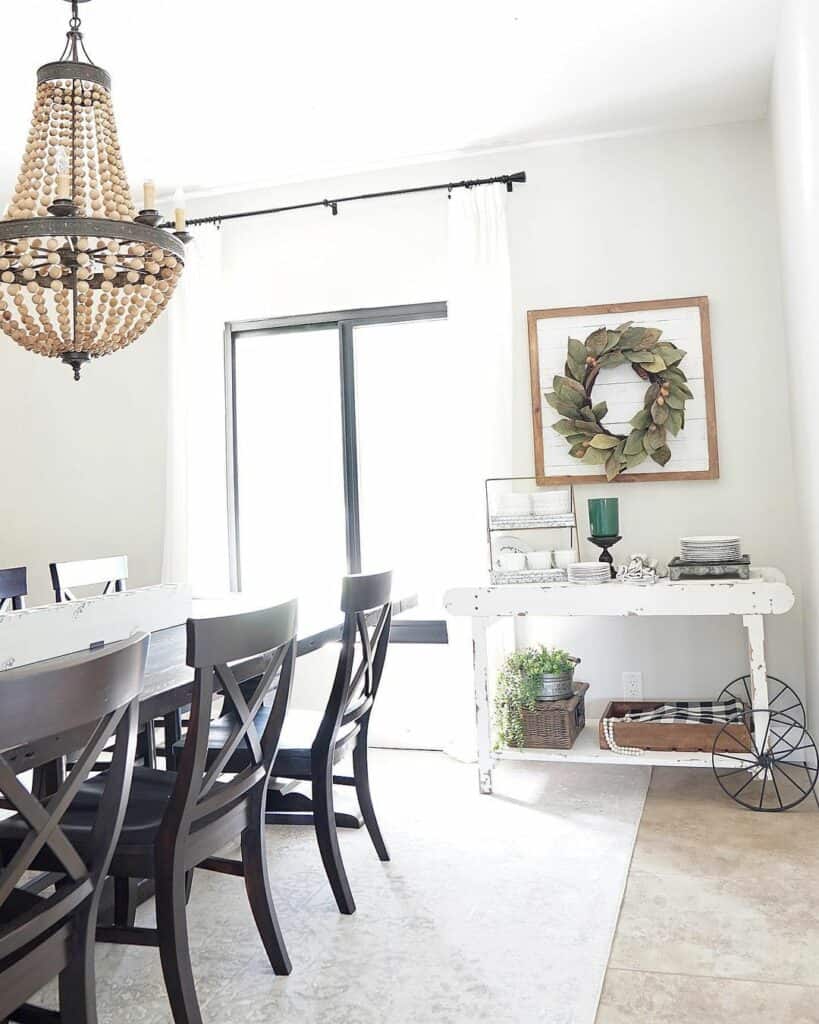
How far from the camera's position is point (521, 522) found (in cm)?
341

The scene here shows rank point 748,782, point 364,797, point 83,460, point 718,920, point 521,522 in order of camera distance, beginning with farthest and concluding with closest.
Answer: point 83,460 < point 521,522 < point 748,782 < point 364,797 < point 718,920

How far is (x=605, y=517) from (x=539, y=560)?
294 millimetres

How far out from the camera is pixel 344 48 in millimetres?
3039

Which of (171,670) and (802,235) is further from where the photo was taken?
(802,235)

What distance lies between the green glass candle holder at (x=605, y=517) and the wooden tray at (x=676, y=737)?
69 centimetres

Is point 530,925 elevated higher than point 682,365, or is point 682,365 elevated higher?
point 682,365

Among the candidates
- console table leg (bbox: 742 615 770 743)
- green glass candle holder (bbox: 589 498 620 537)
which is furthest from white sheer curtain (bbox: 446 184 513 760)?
console table leg (bbox: 742 615 770 743)

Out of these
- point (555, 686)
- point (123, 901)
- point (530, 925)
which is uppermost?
point (555, 686)

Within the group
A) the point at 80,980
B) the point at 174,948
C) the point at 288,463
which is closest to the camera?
the point at 80,980

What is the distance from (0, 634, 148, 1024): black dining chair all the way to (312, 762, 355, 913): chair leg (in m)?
0.84

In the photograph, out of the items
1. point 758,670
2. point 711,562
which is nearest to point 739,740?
point 758,670

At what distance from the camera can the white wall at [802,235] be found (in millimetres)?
2547

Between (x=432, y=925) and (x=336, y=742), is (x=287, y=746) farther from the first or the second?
(x=432, y=925)

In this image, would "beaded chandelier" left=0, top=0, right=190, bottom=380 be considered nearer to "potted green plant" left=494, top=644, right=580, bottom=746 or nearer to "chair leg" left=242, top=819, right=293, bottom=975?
"chair leg" left=242, top=819, right=293, bottom=975
